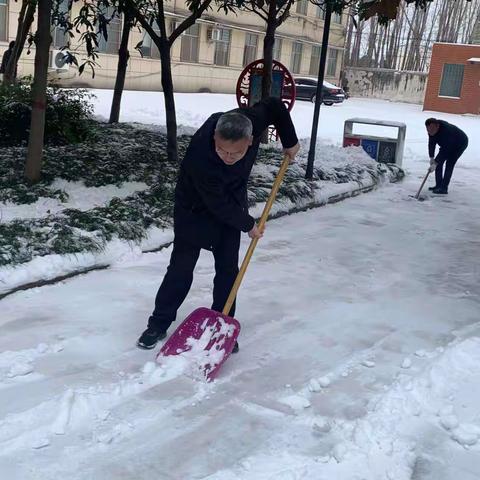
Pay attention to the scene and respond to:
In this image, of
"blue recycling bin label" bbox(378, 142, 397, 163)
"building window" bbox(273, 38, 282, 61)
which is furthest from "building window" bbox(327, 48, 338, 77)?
"blue recycling bin label" bbox(378, 142, 397, 163)

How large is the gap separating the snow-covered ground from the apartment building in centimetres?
1941

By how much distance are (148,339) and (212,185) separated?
1.00 m

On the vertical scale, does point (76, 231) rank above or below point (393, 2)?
below

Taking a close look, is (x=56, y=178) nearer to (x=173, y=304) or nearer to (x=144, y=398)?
(x=173, y=304)

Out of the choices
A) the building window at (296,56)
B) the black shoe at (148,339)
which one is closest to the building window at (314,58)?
the building window at (296,56)

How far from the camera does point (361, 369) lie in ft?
12.2

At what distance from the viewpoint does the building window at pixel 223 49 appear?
32.0 meters

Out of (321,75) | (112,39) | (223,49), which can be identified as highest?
(223,49)

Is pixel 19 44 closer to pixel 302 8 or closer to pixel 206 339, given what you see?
pixel 206 339

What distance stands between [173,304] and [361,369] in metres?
1.13

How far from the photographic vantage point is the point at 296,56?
37812 millimetres

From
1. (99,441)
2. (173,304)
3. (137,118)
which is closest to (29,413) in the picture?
(99,441)

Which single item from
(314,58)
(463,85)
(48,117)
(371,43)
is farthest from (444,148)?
(371,43)

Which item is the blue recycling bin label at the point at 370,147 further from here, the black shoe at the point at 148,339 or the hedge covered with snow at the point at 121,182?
the black shoe at the point at 148,339
